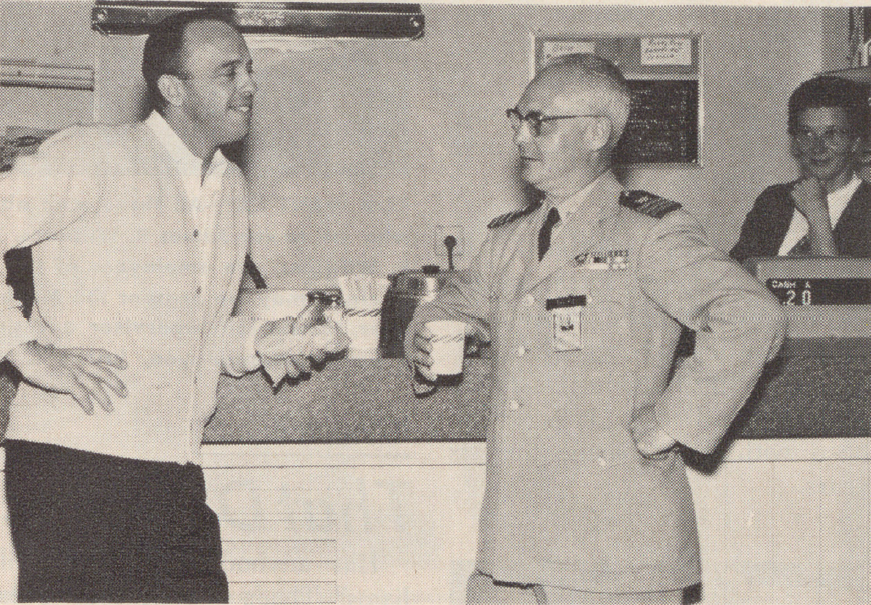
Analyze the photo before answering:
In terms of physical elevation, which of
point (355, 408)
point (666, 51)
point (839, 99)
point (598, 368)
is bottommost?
point (355, 408)

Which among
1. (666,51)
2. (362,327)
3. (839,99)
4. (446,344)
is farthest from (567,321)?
(666,51)

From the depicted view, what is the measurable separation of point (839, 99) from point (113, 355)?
8.78ft

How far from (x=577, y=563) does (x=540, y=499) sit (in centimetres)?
12

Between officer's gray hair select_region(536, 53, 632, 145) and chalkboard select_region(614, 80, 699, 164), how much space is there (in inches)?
105

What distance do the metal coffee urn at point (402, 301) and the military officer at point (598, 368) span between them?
0.56 metres

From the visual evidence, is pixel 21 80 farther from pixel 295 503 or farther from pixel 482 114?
pixel 295 503

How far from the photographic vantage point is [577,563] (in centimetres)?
171

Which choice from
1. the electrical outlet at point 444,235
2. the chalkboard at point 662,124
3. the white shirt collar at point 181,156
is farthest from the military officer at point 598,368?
the chalkboard at point 662,124

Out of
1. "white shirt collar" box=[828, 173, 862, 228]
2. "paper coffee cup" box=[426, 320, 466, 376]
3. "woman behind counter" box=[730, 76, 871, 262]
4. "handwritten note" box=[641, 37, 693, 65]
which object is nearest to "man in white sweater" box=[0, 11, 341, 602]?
"paper coffee cup" box=[426, 320, 466, 376]

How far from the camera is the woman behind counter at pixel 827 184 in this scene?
322cm

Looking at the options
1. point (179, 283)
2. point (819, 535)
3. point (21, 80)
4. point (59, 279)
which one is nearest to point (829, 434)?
point (819, 535)

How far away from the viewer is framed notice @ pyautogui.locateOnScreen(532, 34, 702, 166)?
14.8 feet

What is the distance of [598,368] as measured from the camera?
5.73ft

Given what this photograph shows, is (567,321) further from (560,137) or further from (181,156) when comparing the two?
(181,156)
